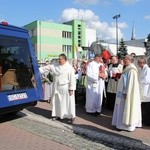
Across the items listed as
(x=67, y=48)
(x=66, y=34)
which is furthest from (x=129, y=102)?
(x=66, y=34)

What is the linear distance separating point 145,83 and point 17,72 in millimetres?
3515

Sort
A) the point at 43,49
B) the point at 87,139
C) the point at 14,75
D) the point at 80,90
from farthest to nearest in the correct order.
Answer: the point at 43,49
the point at 80,90
the point at 14,75
the point at 87,139

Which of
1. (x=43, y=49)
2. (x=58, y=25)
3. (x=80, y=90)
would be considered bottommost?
(x=80, y=90)

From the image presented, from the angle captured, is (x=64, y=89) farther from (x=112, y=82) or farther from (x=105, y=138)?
(x=105, y=138)

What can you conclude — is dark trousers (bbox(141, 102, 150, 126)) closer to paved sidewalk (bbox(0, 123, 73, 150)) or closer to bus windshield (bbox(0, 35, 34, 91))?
paved sidewalk (bbox(0, 123, 73, 150))

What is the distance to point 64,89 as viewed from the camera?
10.0 meters

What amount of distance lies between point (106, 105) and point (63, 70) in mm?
2896

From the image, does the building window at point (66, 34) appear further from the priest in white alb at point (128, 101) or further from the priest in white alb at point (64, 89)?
the priest in white alb at point (128, 101)

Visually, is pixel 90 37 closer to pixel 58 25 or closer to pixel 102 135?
pixel 58 25

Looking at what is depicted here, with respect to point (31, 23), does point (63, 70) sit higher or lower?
lower

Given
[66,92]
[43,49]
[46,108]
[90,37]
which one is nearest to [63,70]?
[66,92]

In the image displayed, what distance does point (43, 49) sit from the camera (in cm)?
7381

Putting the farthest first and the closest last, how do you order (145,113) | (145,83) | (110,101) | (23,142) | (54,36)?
1. (54,36)
2. (110,101)
3. (145,83)
4. (145,113)
5. (23,142)

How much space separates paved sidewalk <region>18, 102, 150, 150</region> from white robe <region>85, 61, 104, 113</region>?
0.31 metres
